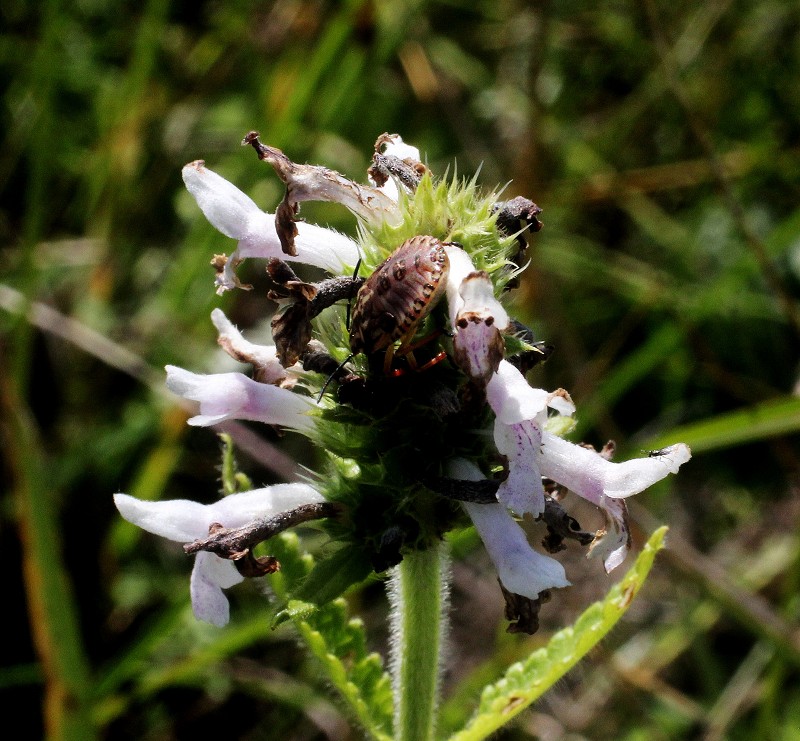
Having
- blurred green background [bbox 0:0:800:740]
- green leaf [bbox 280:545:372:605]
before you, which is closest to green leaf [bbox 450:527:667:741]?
green leaf [bbox 280:545:372:605]

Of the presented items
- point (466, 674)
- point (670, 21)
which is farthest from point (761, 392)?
point (670, 21)

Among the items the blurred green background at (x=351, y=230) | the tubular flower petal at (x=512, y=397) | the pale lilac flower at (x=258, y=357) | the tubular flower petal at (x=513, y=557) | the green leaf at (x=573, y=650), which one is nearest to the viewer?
the tubular flower petal at (x=512, y=397)

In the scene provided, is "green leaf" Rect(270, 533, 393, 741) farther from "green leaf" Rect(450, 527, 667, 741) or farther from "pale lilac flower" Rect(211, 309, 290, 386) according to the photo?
"pale lilac flower" Rect(211, 309, 290, 386)

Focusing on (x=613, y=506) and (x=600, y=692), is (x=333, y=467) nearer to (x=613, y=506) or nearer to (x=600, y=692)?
(x=613, y=506)

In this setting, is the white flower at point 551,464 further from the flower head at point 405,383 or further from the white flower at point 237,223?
the white flower at point 237,223

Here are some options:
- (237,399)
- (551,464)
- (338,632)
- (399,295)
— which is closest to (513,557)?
(551,464)

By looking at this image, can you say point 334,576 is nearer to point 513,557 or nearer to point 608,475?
point 513,557

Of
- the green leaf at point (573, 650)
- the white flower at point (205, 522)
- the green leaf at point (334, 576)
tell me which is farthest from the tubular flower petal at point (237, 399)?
the green leaf at point (573, 650)

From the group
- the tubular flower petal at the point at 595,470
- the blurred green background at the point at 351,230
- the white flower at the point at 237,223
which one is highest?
the white flower at the point at 237,223
